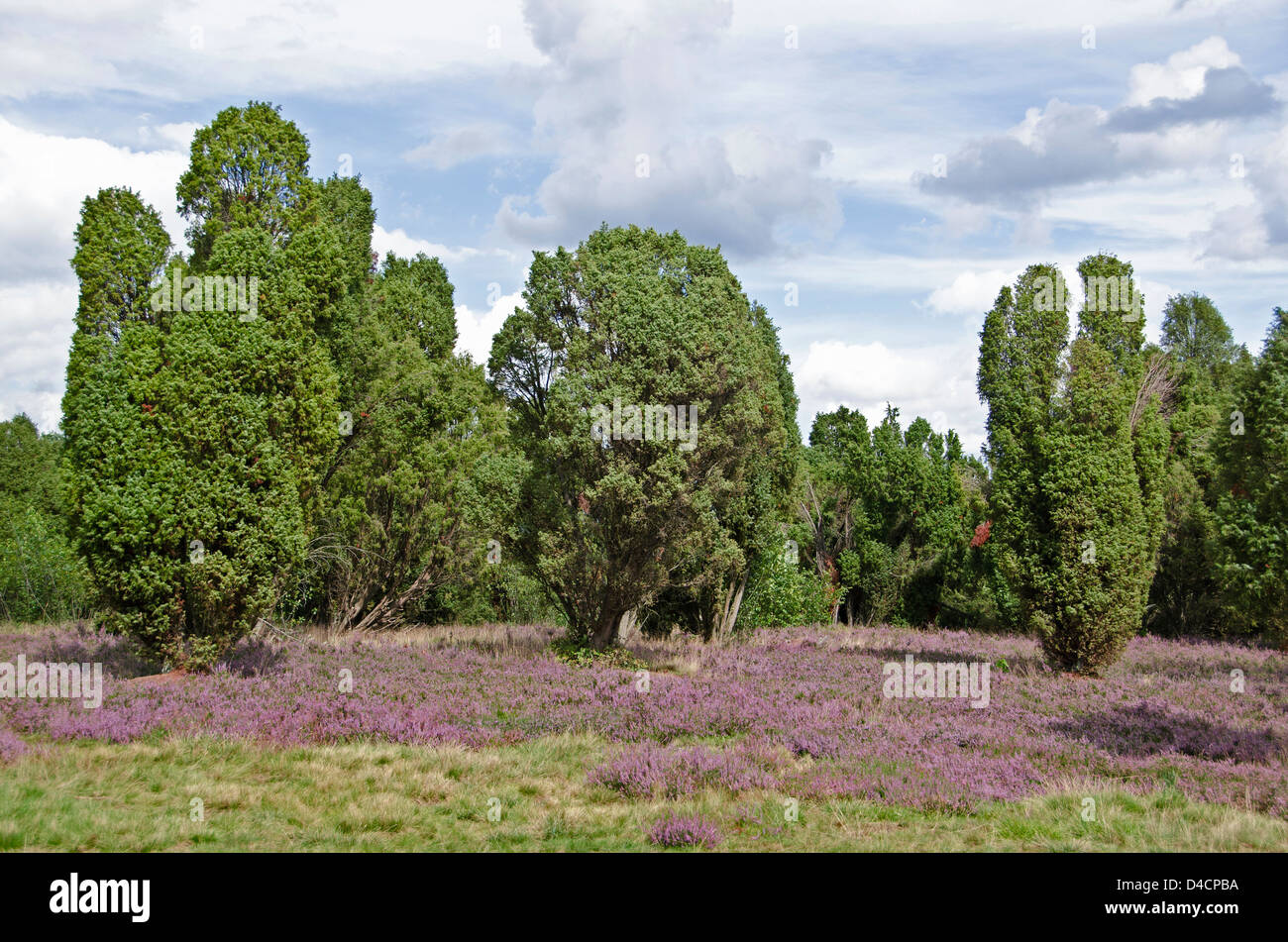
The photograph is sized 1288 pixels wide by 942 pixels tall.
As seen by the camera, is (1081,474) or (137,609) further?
(1081,474)

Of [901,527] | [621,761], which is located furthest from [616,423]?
[901,527]

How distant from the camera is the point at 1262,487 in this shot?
44.3 ft

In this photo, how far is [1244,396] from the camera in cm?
1430

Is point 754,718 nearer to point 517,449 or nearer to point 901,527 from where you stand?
point 517,449

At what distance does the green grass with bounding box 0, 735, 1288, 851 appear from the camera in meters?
8.64

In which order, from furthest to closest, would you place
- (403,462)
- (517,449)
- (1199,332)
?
1. (1199,332)
2. (403,462)
3. (517,449)

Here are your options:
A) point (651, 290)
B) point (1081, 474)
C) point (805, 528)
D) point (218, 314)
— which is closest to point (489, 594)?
point (805, 528)

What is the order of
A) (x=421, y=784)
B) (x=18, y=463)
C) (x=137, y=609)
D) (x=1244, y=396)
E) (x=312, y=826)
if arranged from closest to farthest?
(x=312, y=826) < (x=421, y=784) < (x=1244, y=396) < (x=137, y=609) < (x=18, y=463)

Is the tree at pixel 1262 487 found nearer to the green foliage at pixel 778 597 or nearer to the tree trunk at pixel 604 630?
the tree trunk at pixel 604 630

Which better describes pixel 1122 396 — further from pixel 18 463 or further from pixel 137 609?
pixel 18 463

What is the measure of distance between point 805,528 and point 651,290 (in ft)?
77.3

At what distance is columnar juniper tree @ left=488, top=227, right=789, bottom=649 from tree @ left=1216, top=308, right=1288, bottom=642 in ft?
34.5

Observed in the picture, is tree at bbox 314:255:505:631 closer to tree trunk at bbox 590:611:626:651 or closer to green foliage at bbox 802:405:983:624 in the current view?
tree trunk at bbox 590:611:626:651

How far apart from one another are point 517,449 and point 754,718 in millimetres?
10887
